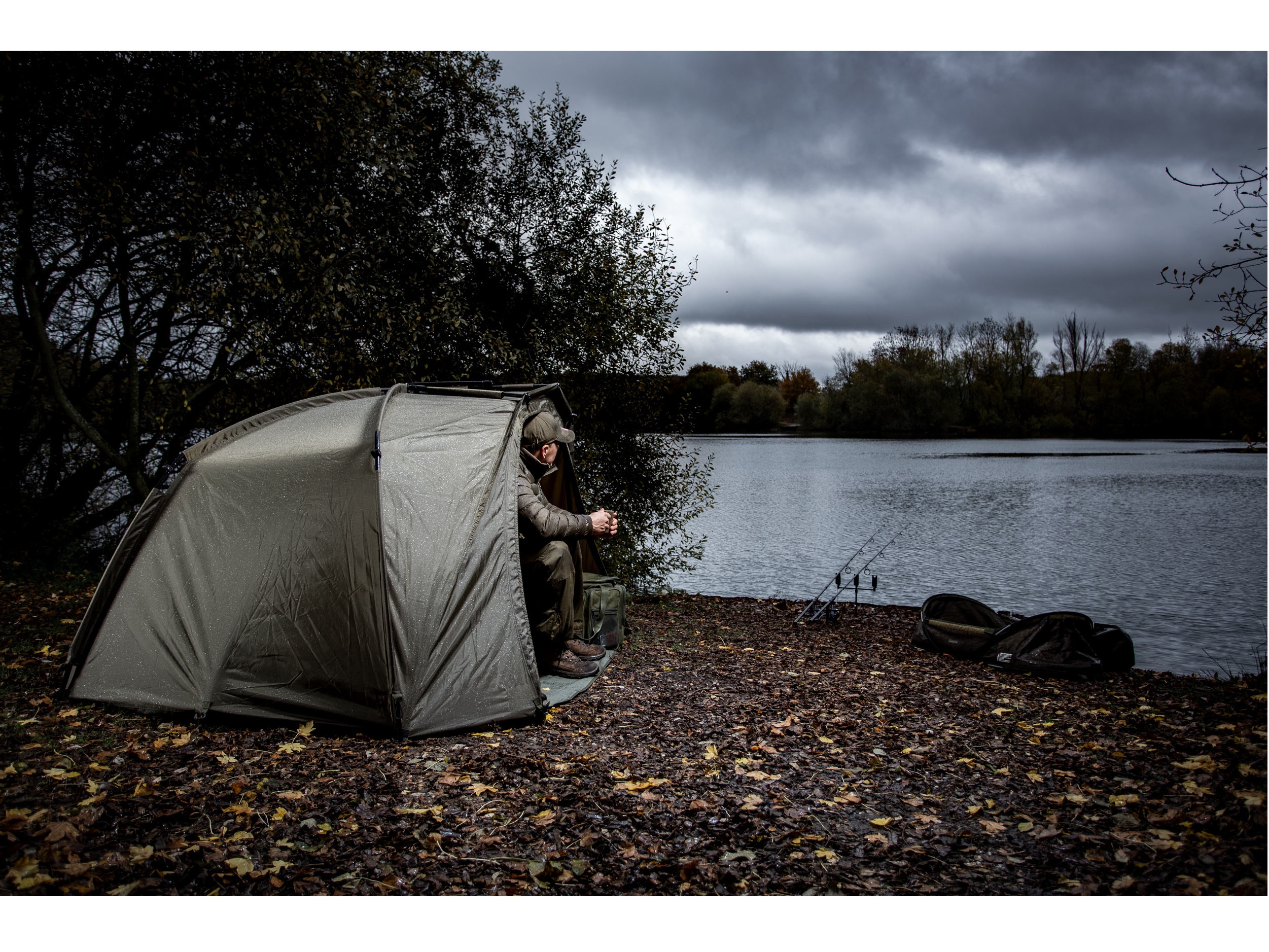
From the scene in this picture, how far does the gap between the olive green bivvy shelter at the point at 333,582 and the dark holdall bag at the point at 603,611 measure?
143cm

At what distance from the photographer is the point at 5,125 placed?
829 cm

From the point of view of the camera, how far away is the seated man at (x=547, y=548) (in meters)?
5.83

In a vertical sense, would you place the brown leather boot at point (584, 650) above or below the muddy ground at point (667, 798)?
above

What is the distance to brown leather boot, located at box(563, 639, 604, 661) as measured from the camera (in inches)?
255

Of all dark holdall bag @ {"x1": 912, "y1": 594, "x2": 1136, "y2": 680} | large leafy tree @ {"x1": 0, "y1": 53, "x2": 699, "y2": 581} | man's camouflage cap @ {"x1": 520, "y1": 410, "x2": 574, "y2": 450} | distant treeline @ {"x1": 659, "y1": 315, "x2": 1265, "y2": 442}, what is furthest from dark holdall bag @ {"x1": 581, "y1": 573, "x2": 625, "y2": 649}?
distant treeline @ {"x1": 659, "y1": 315, "x2": 1265, "y2": 442}

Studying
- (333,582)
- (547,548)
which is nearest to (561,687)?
(547,548)

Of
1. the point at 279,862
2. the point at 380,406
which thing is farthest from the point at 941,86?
the point at 279,862

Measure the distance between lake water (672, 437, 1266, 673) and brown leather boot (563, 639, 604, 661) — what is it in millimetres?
6339

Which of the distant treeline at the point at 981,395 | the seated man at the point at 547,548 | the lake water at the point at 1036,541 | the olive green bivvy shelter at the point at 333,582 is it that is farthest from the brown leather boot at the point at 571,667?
the distant treeline at the point at 981,395

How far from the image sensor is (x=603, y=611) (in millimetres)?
6887

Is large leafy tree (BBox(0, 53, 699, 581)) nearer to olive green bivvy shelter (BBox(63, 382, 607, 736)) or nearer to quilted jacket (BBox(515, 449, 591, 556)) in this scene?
olive green bivvy shelter (BBox(63, 382, 607, 736))

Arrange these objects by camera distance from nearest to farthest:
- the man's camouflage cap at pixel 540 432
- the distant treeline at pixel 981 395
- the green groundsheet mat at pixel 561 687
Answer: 1. the green groundsheet mat at pixel 561 687
2. the man's camouflage cap at pixel 540 432
3. the distant treeline at pixel 981 395

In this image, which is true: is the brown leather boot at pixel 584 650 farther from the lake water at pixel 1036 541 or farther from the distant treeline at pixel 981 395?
the distant treeline at pixel 981 395

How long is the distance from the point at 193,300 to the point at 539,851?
6.51m
